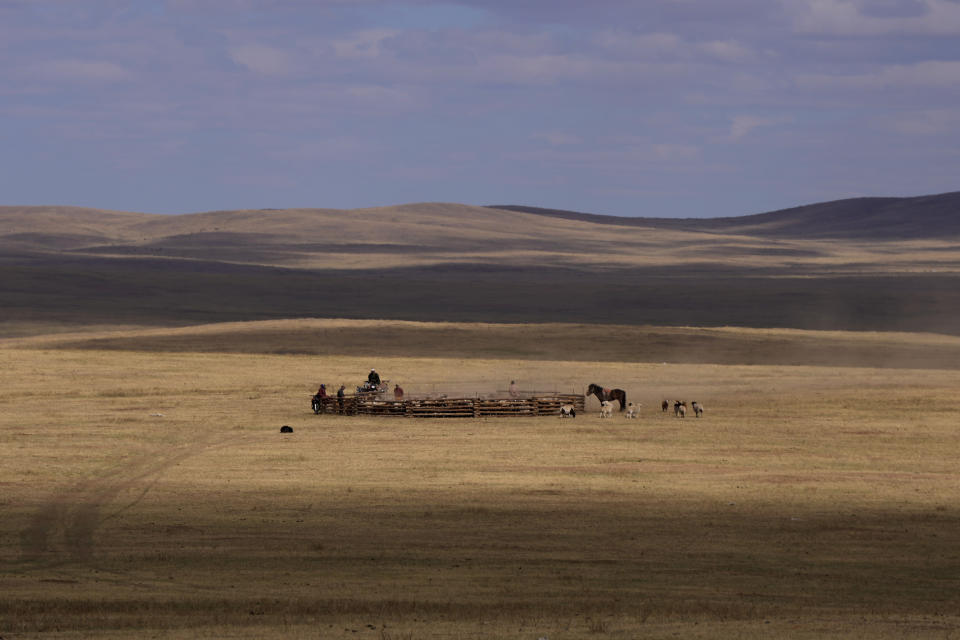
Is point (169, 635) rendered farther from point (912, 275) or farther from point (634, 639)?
point (912, 275)

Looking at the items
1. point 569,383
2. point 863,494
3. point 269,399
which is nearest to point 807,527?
point 863,494

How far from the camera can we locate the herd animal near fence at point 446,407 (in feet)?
167

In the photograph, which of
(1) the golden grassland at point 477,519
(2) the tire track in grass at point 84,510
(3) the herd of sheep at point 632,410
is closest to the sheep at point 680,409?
(3) the herd of sheep at point 632,410

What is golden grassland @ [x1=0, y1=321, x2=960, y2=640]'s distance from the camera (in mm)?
19562

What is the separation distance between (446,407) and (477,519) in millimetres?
22331

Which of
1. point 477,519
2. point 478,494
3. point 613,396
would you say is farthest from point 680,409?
point 477,519

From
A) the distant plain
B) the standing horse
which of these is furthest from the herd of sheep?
the standing horse

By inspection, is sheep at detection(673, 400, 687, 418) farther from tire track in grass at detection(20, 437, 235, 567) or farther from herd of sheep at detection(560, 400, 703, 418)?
tire track in grass at detection(20, 437, 235, 567)

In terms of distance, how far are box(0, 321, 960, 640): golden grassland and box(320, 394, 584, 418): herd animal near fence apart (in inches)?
54.6

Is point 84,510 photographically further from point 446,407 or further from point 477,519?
point 446,407

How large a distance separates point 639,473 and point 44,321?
7921cm

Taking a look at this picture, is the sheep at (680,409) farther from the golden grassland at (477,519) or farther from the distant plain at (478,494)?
the golden grassland at (477,519)

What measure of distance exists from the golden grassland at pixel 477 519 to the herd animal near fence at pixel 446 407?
1.39 metres

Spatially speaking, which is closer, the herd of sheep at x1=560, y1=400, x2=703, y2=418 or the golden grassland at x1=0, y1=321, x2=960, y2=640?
the golden grassland at x1=0, y1=321, x2=960, y2=640
